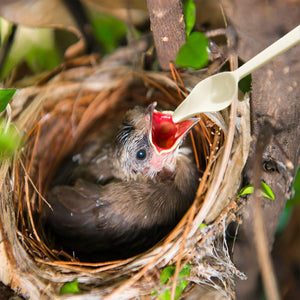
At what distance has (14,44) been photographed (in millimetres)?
1588

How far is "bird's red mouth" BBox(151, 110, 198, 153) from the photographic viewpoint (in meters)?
1.20

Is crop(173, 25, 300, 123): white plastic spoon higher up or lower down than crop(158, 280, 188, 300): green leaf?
higher up

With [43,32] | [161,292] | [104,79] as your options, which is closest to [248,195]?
[161,292]

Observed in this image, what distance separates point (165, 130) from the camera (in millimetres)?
1292

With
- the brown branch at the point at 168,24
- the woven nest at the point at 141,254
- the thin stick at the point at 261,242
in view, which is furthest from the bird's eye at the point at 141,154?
the thin stick at the point at 261,242

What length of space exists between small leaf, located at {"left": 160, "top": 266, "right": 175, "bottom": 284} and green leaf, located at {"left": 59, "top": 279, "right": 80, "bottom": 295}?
0.27 metres

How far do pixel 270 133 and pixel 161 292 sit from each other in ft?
1.91

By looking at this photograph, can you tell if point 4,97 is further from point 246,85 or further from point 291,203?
point 291,203

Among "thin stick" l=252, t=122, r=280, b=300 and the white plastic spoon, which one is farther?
the white plastic spoon

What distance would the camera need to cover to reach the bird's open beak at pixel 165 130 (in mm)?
1188

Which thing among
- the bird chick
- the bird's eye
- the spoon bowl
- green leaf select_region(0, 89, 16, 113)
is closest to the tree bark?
the spoon bowl

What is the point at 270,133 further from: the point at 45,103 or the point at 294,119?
the point at 45,103

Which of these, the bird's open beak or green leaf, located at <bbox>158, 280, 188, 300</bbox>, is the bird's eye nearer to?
the bird's open beak

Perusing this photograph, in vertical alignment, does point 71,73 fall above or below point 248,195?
above
